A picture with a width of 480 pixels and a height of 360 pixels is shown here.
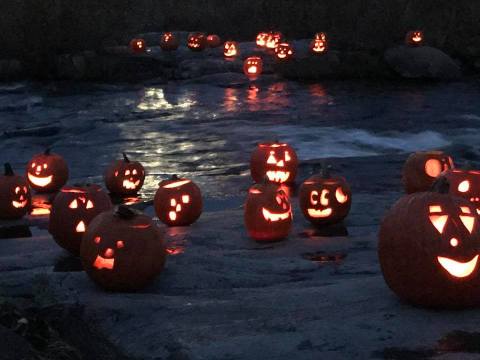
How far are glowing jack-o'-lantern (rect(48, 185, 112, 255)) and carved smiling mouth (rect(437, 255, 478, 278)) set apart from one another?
360 centimetres

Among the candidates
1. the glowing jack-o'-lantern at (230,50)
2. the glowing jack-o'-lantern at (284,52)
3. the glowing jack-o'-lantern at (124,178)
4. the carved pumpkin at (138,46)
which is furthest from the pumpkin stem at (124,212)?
the carved pumpkin at (138,46)

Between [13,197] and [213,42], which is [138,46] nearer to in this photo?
[213,42]

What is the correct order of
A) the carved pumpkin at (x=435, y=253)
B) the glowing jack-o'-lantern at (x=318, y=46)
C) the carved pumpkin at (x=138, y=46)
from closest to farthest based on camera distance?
the carved pumpkin at (x=435, y=253) < the glowing jack-o'-lantern at (x=318, y=46) < the carved pumpkin at (x=138, y=46)

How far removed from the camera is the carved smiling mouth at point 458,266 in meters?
4.42

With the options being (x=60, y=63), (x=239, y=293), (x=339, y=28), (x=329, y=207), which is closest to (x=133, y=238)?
(x=239, y=293)

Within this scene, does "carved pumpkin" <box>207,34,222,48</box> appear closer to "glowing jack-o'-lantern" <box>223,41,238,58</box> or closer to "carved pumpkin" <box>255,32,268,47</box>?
"carved pumpkin" <box>255,32,268,47</box>

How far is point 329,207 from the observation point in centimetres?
796

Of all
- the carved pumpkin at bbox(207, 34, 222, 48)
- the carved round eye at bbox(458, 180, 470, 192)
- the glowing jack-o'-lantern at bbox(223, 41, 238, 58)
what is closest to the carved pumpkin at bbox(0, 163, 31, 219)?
the carved round eye at bbox(458, 180, 470, 192)

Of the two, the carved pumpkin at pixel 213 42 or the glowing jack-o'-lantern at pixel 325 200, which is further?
the carved pumpkin at pixel 213 42

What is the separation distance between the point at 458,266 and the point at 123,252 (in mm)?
2493

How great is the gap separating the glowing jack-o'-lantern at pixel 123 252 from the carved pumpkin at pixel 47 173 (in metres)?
4.78

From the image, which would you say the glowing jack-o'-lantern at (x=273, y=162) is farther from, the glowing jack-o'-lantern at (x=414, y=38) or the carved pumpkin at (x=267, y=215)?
the glowing jack-o'-lantern at (x=414, y=38)

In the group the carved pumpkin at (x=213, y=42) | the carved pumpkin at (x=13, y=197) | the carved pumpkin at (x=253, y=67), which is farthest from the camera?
the carved pumpkin at (x=213, y=42)

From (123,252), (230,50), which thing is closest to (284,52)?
(230,50)
